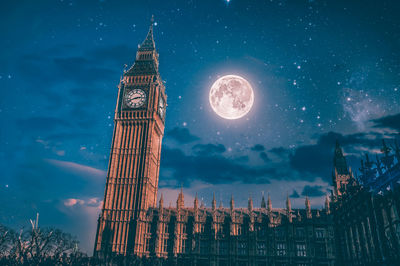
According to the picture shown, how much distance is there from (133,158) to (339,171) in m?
60.3

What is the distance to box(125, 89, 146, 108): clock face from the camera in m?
84.9

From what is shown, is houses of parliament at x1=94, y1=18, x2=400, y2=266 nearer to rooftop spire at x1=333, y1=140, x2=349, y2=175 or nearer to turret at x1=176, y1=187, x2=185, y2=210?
turret at x1=176, y1=187, x2=185, y2=210

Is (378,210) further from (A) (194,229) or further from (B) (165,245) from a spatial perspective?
(B) (165,245)

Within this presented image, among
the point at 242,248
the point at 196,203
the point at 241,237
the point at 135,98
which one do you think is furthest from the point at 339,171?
the point at 135,98

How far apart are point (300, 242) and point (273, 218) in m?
7.72

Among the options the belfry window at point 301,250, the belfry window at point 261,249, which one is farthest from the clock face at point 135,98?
the belfry window at point 301,250

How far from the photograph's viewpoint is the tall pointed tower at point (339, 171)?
8550cm

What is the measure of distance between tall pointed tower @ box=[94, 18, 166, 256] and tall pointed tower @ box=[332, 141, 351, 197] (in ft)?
170

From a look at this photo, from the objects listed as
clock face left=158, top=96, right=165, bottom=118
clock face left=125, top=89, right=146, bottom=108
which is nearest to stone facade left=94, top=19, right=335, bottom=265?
clock face left=125, top=89, right=146, bottom=108

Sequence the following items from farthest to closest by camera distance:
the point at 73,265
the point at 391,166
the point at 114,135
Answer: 1. the point at 114,135
2. the point at 73,265
3. the point at 391,166

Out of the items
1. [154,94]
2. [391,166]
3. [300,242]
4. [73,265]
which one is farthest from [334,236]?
[154,94]

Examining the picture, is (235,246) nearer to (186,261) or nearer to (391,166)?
(186,261)

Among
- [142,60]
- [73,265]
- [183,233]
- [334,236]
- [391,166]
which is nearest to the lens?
[391,166]

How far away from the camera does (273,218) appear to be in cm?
7112
